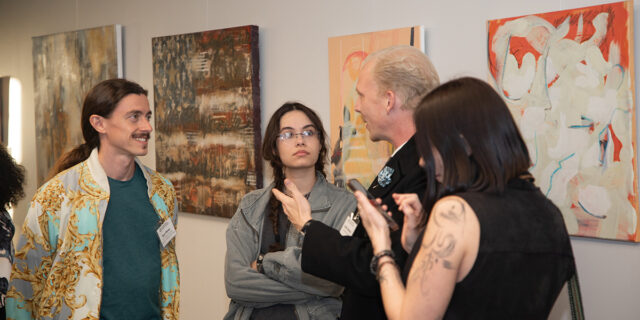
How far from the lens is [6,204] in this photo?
8.36 feet

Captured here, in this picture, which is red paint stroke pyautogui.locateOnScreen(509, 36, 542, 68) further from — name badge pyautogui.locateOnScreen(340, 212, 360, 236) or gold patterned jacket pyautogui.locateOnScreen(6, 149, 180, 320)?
gold patterned jacket pyautogui.locateOnScreen(6, 149, 180, 320)

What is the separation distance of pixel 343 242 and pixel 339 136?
67.7 inches

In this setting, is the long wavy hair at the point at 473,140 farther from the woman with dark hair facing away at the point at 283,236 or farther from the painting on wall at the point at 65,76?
the painting on wall at the point at 65,76

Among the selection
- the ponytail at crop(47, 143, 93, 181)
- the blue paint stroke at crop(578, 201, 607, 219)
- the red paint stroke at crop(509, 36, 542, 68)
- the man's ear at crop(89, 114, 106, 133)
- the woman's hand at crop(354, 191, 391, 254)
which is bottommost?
the blue paint stroke at crop(578, 201, 607, 219)

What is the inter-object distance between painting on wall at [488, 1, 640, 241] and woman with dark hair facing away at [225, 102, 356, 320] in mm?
938

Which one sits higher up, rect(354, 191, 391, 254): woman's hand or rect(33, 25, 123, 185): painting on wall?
rect(33, 25, 123, 185): painting on wall

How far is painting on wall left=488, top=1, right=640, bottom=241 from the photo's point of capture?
8.41 feet

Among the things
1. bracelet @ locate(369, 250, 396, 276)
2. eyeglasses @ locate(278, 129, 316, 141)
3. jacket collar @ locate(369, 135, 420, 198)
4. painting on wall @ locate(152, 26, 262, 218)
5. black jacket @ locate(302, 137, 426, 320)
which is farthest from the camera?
painting on wall @ locate(152, 26, 262, 218)

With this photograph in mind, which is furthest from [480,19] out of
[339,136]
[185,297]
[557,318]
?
[185,297]

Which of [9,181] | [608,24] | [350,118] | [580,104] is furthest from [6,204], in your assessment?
[608,24]

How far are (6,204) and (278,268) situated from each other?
118cm

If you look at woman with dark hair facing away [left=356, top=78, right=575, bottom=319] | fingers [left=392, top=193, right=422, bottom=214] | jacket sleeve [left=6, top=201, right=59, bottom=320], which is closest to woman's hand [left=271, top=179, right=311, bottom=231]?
fingers [left=392, top=193, right=422, bottom=214]

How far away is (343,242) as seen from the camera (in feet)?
6.43

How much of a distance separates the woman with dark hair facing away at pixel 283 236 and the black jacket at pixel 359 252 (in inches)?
22.9
